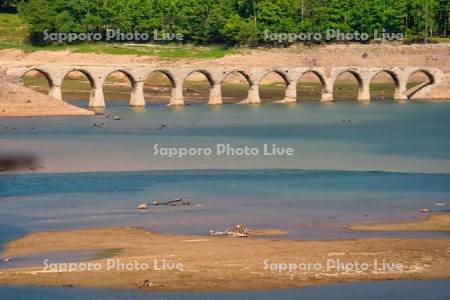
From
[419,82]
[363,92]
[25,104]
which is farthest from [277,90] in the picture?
[25,104]

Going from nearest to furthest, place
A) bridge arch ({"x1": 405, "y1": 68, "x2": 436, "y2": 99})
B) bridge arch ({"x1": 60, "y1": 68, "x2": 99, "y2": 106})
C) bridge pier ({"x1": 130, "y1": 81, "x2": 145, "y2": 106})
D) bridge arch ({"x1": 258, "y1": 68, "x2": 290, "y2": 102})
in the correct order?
bridge pier ({"x1": 130, "y1": 81, "x2": 145, "y2": 106}) → bridge arch ({"x1": 258, "y1": 68, "x2": 290, "y2": 102}) → bridge arch ({"x1": 60, "y1": 68, "x2": 99, "y2": 106}) → bridge arch ({"x1": 405, "y1": 68, "x2": 436, "y2": 99})

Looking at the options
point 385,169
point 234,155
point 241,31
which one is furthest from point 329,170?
point 241,31

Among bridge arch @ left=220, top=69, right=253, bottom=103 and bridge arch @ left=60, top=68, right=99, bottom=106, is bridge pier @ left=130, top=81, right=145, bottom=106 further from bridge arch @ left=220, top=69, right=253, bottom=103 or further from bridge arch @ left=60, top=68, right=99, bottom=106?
bridge arch @ left=220, top=69, right=253, bottom=103

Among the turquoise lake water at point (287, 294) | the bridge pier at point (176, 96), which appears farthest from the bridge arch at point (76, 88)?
the turquoise lake water at point (287, 294)

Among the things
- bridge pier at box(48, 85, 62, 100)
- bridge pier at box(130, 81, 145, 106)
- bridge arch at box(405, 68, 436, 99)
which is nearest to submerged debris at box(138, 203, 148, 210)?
bridge pier at box(48, 85, 62, 100)

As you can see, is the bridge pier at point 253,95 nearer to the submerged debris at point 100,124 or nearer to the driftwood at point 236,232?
the submerged debris at point 100,124
